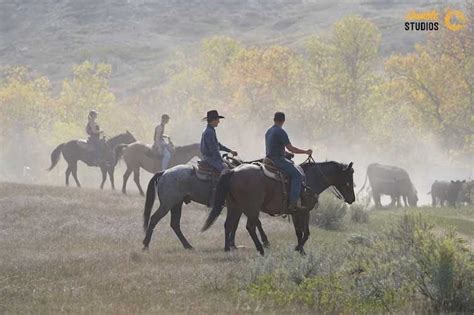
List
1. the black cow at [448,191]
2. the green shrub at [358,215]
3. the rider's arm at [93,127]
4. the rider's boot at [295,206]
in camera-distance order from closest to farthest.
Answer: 1. the rider's boot at [295,206]
2. the green shrub at [358,215]
3. the rider's arm at [93,127]
4. the black cow at [448,191]

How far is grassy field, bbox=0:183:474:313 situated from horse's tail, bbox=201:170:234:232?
83cm

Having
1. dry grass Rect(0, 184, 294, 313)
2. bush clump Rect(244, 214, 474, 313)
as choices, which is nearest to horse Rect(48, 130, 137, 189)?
dry grass Rect(0, 184, 294, 313)

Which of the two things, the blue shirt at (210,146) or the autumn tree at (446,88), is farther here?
the autumn tree at (446,88)

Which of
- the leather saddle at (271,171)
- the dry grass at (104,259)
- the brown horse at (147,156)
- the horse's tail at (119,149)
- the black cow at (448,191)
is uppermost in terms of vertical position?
the horse's tail at (119,149)

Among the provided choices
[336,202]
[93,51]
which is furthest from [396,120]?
[93,51]

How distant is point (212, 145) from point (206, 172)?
808mm

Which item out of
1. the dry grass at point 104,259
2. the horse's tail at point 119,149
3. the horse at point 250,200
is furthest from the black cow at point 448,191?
the horse at point 250,200

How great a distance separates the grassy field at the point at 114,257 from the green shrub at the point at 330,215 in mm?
480

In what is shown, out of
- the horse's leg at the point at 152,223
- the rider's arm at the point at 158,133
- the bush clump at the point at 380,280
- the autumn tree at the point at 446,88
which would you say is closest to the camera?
the bush clump at the point at 380,280

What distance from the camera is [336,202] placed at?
961 inches

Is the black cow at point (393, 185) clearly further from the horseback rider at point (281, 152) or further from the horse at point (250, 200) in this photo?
the horseback rider at point (281, 152)

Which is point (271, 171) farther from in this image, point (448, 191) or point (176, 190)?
point (448, 191)

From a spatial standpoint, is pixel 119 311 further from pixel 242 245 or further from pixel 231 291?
pixel 242 245

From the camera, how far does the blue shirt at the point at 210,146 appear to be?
17109mm
